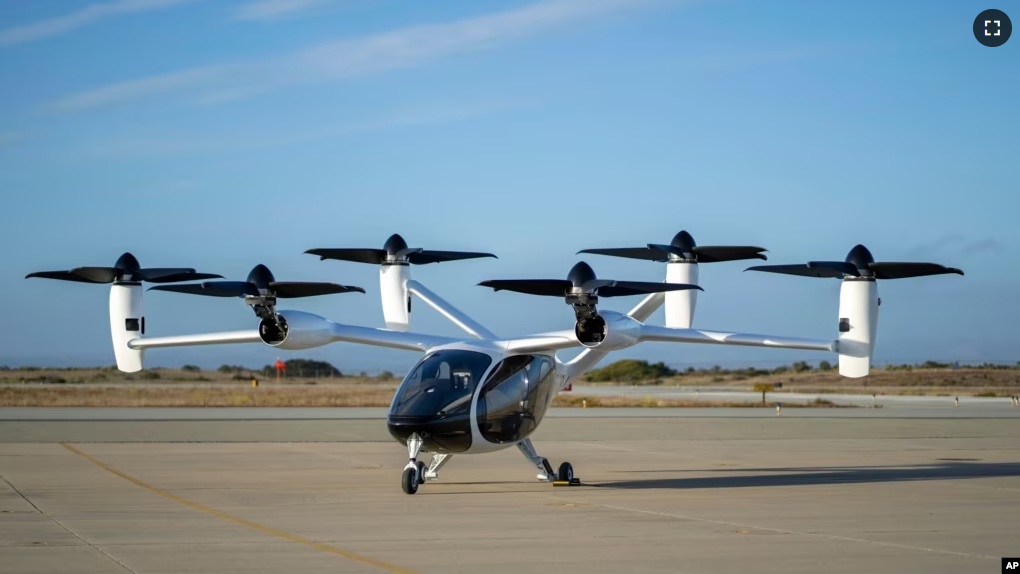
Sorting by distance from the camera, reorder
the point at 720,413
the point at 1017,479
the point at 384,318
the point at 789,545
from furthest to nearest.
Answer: the point at 720,413, the point at 384,318, the point at 1017,479, the point at 789,545

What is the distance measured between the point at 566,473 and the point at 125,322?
28.2ft

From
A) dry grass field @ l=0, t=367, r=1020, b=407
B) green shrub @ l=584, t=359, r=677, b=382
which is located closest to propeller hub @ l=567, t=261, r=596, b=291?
dry grass field @ l=0, t=367, r=1020, b=407

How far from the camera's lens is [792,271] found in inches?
773

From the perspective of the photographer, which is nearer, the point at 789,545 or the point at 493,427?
the point at 789,545

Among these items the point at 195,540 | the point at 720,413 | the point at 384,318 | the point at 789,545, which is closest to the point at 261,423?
the point at 384,318

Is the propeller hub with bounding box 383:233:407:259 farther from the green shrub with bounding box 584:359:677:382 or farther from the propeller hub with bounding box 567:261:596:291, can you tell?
the green shrub with bounding box 584:359:677:382

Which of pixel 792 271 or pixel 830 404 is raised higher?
pixel 792 271

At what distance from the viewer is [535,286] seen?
701 inches

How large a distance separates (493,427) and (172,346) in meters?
6.06

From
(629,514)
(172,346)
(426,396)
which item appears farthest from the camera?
(172,346)

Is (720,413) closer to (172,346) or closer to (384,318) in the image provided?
(384,318)

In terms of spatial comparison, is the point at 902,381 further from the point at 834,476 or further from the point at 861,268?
the point at 861,268

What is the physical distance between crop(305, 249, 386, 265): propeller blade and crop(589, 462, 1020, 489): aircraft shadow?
21.4 feet

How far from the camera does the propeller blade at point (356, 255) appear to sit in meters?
21.4
